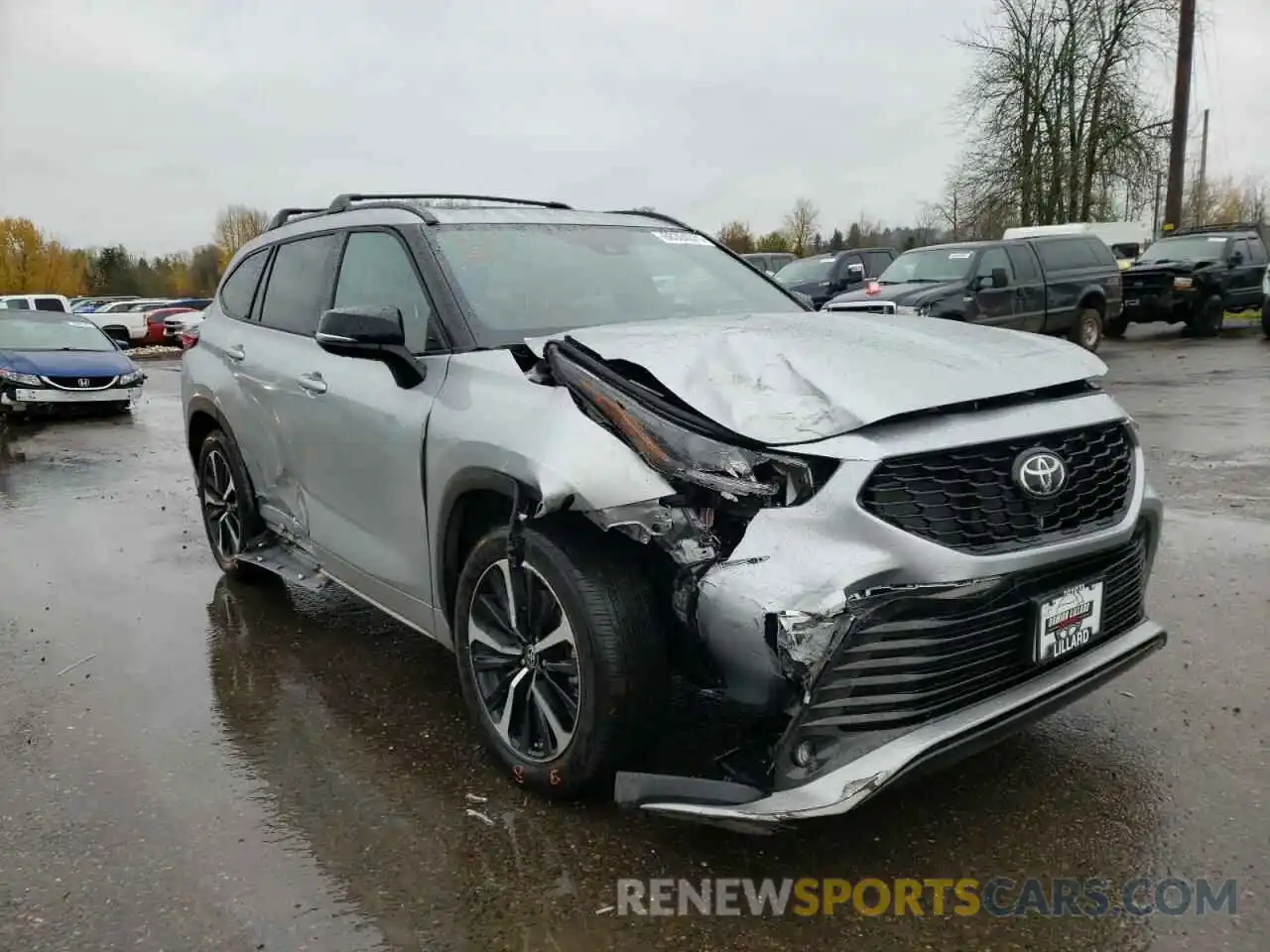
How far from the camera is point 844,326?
346 centimetres

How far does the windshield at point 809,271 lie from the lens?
1908 cm

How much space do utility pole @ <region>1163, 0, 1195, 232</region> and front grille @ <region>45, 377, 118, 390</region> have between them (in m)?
23.5

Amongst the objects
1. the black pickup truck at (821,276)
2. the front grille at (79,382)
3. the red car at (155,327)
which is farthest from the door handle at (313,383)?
the red car at (155,327)

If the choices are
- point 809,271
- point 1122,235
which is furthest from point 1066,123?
point 809,271

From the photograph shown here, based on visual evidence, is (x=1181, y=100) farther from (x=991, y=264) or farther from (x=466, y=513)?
(x=466, y=513)

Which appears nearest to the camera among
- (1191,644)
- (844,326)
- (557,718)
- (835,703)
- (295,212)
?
(835,703)

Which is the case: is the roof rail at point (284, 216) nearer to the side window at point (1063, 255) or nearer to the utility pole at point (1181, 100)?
the side window at point (1063, 255)

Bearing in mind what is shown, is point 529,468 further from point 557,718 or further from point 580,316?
point 580,316

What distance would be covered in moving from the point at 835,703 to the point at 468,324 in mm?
1843

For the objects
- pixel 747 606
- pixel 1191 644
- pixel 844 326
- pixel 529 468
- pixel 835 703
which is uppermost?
pixel 844 326

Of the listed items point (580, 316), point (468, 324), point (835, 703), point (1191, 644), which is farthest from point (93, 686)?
point (1191, 644)

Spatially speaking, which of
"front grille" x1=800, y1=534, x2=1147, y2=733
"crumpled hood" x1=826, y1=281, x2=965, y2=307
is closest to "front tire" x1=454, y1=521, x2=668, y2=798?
"front grille" x1=800, y1=534, x2=1147, y2=733

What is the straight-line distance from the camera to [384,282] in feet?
13.1

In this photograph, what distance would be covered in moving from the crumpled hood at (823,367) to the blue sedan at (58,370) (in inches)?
497
